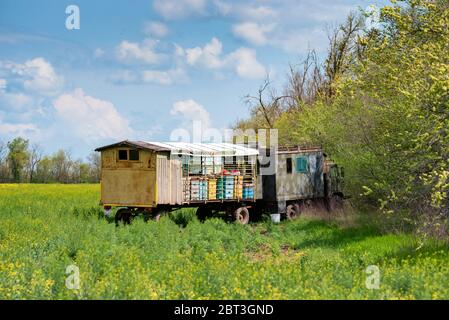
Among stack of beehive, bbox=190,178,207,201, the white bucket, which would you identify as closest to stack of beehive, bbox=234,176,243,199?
stack of beehive, bbox=190,178,207,201

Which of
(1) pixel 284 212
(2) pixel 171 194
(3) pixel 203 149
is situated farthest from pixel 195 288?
(1) pixel 284 212

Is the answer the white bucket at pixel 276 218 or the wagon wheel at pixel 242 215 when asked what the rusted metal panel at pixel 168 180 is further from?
the white bucket at pixel 276 218

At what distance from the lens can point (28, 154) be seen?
2785 inches

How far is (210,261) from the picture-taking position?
1359 cm

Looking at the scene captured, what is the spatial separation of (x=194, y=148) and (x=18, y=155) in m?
48.7

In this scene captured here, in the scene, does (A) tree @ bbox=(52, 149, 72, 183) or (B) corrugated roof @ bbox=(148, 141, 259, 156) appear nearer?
(B) corrugated roof @ bbox=(148, 141, 259, 156)

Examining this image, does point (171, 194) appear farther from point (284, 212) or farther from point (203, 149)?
point (284, 212)

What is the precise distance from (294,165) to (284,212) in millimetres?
2176

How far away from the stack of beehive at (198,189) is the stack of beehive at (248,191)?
211 cm

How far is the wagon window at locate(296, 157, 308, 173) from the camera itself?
1128 inches

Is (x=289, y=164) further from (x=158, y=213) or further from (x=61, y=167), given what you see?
(x=61, y=167)

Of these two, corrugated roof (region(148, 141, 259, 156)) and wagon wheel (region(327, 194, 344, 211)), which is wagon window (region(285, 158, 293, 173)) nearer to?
corrugated roof (region(148, 141, 259, 156))

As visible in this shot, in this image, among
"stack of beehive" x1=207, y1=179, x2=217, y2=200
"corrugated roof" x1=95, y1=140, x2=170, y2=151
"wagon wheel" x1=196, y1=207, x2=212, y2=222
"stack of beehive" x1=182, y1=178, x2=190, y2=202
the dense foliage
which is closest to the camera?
the dense foliage

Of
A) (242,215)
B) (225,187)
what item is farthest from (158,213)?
(242,215)
